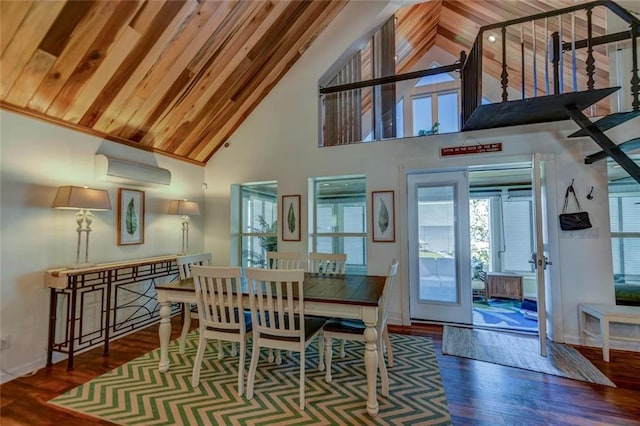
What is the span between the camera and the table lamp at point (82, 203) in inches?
114

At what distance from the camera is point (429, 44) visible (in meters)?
6.52

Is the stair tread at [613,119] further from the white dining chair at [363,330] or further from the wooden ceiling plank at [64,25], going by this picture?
the wooden ceiling plank at [64,25]

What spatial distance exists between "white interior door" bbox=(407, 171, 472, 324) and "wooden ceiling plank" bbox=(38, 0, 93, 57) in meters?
3.84

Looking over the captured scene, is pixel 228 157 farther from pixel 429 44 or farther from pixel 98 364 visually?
pixel 429 44

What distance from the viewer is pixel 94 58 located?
2770mm

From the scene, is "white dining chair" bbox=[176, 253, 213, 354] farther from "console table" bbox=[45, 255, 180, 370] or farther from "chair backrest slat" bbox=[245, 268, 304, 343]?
"chair backrest slat" bbox=[245, 268, 304, 343]

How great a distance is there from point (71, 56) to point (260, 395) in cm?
336

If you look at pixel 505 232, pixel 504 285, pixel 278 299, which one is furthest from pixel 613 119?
pixel 505 232

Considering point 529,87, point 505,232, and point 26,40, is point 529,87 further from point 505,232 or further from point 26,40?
point 26,40

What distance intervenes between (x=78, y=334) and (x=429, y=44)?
25.6 feet

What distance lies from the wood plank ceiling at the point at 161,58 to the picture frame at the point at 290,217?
161cm

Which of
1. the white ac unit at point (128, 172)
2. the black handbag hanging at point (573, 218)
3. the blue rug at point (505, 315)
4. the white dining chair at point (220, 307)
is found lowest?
the blue rug at point (505, 315)

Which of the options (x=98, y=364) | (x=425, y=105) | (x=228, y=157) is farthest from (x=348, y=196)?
(x=98, y=364)

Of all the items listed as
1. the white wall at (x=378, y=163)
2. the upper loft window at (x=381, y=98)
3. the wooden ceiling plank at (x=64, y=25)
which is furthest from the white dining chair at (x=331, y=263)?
the wooden ceiling plank at (x=64, y=25)
